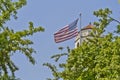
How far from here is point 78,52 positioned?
61.9ft

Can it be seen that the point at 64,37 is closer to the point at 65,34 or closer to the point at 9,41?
the point at 65,34

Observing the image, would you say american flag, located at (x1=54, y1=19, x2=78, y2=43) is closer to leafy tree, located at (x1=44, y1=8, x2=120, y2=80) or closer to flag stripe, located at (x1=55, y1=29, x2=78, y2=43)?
flag stripe, located at (x1=55, y1=29, x2=78, y2=43)

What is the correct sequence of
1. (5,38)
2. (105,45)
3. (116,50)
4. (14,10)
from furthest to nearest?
(105,45), (116,50), (14,10), (5,38)

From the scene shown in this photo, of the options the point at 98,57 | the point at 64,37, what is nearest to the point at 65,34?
the point at 64,37

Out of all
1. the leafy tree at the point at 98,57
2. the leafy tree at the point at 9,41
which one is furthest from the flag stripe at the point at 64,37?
the leafy tree at the point at 9,41

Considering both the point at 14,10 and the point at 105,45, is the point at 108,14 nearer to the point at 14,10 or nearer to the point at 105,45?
the point at 105,45

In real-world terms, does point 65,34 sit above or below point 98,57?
above

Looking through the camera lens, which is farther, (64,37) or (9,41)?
(64,37)

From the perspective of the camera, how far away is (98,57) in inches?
688

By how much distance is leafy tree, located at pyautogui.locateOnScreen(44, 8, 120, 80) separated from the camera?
16.6 metres

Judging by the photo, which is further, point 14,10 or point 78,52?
point 78,52

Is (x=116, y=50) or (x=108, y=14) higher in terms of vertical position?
(x=108, y=14)

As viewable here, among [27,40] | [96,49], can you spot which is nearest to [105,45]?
[96,49]

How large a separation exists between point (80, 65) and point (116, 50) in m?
2.30
